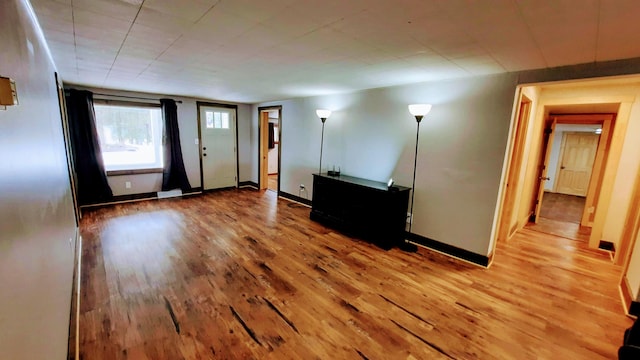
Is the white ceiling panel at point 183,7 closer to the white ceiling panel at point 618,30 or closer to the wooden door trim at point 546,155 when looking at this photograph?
the white ceiling panel at point 618,30

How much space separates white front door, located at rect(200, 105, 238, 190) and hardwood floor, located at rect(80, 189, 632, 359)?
2.57 metres

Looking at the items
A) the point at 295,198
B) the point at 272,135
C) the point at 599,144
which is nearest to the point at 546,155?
the point at 599,144

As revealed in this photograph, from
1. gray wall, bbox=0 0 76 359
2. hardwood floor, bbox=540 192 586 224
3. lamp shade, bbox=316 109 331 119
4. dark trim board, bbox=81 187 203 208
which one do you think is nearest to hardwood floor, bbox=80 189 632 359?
gray wall, bbox=0 0 76 359

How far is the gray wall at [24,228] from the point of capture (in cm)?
72

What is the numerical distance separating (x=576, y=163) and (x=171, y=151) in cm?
1088

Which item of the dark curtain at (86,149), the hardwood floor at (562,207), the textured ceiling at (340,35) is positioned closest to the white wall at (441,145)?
the textured ceiling at (340,35)

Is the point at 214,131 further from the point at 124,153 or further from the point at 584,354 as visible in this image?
the point at 584,354

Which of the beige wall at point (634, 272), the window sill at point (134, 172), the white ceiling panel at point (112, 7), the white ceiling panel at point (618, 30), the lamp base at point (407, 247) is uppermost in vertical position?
the white ceiling panel at point (112, 7)

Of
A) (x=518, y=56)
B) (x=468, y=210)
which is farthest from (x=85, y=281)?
(x=518, y=56)

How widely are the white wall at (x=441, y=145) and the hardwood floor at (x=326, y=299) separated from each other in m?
0.56

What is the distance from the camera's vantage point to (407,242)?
3764 mm

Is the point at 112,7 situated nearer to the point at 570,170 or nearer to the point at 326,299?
the point at 326,299

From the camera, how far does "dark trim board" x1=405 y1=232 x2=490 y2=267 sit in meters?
3.18

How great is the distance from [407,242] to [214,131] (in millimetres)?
5009
